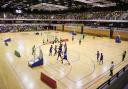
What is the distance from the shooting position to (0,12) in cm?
4419

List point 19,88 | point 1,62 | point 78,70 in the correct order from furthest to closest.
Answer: point 1,62, point 78,70, point 19,88

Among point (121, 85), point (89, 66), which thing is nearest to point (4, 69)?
point (89, 66)

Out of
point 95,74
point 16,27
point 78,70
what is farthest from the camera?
point 16,27

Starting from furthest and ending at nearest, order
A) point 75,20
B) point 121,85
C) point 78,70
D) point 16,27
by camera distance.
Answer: point 16,27
point 75,20
point 78,70
point 121,85

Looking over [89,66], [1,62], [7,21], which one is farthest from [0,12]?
[89,66]

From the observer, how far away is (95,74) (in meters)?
10.8

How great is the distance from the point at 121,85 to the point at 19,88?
6979 mm

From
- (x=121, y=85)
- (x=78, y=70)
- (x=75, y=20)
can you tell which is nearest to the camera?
(x=121, y=85)

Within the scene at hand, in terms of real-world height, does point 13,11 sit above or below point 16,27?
above

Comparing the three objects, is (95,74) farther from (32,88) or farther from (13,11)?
(13,11)

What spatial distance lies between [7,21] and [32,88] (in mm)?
41282

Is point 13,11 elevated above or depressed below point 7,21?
above

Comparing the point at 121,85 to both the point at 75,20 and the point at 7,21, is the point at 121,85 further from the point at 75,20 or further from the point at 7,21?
the point at 7,21

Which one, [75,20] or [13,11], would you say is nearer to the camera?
[75,20]
